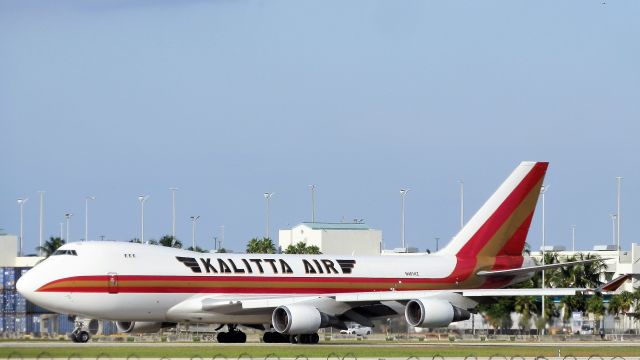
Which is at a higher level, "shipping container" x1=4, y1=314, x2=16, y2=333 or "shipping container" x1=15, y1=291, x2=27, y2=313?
"shipping container" x1=15, y1=291, x2=27, y2=313

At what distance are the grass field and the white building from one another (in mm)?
97457

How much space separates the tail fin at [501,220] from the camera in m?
82.3

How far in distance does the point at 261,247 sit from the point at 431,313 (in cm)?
8874

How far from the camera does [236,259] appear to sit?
7562 centimetres

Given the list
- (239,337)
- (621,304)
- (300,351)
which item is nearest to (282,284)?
(239,337)

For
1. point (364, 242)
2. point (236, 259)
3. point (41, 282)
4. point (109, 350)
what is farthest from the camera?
point (364, 242)

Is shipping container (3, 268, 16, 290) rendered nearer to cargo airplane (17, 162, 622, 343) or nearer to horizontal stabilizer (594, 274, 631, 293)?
cargo airplane (17, 162, 622, 343)

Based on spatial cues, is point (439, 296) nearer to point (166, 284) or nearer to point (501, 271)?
point (501, 271)

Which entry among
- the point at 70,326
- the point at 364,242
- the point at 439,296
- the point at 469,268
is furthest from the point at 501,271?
the point at 364,242

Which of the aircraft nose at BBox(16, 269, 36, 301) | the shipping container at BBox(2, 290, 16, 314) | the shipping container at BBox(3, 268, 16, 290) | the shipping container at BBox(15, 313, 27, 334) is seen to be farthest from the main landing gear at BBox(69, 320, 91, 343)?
the shipping container at BBox(3, 268, 16, 290)

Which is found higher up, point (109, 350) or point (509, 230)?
point (509, 230)

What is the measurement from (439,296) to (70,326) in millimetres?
51208

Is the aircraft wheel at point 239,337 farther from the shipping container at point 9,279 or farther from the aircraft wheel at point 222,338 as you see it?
the shipping container at point 9,279

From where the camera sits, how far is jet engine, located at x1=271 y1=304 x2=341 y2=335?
237 feet
